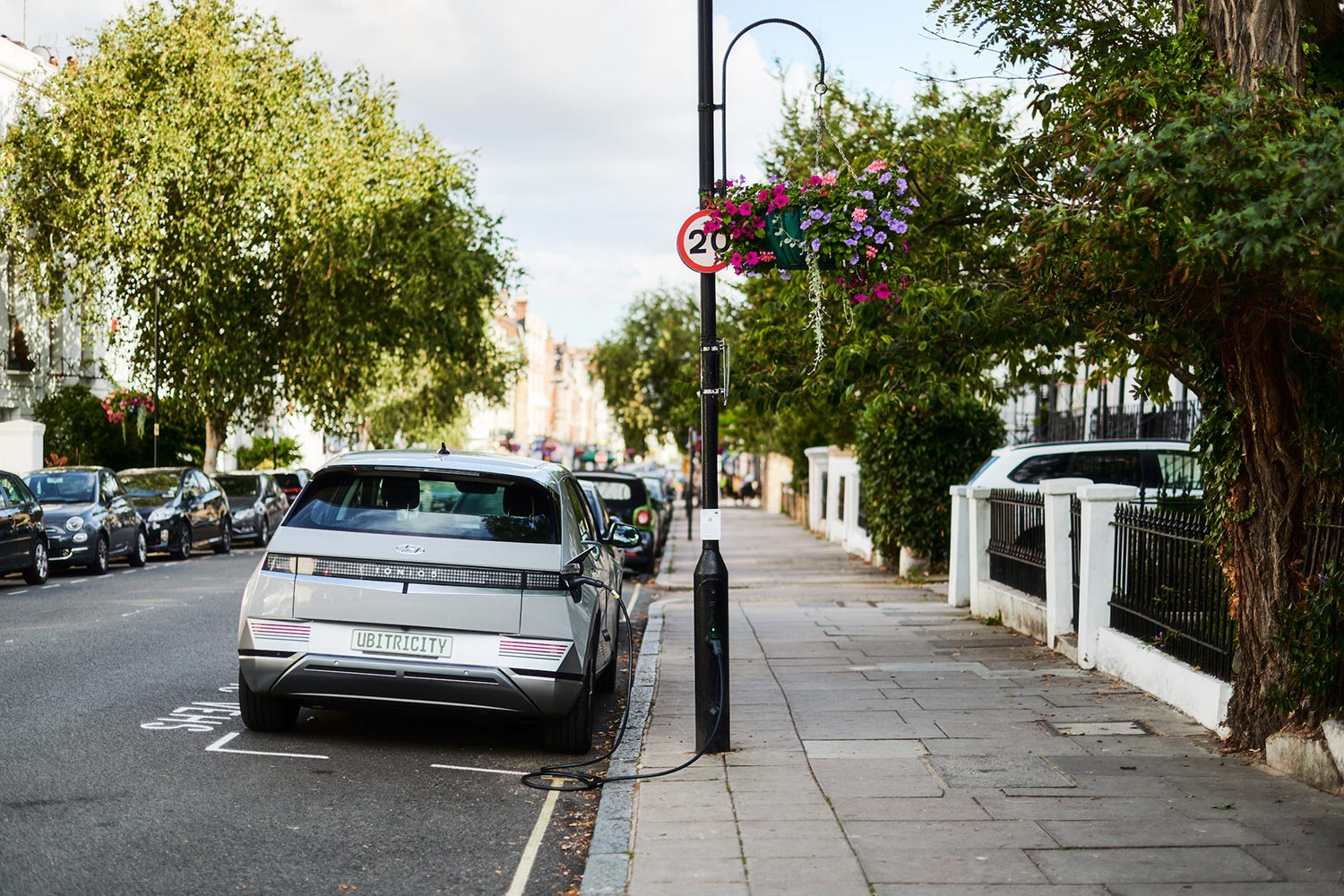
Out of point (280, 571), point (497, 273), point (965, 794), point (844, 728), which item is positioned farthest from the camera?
point (497, 273)

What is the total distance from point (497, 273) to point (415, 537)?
28.4 metres

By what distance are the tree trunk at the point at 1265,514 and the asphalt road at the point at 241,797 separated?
353 cm

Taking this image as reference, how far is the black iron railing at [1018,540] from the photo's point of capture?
14.1 metres

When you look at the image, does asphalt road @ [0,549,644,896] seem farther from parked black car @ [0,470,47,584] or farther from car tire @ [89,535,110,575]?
car tire @ [89,535,110,575]

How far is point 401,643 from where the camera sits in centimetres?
793

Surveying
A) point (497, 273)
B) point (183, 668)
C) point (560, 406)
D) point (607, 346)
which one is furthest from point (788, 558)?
point (560, 406)

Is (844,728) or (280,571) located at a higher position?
(280,571)

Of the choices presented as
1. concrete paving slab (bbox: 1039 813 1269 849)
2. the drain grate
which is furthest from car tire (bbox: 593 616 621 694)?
concrete paving slab (bbox: 1039 813 1269 849)

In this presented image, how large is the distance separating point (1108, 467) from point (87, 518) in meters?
13.6

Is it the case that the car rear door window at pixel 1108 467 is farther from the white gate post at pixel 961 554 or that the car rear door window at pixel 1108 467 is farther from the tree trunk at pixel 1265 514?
the tree trunk at pixel 1265 514

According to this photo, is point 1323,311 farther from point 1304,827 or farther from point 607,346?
point 607,346

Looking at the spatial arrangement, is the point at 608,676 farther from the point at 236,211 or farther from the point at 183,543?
the point at 236,211

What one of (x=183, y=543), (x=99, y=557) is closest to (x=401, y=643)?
(x=99, y=557)

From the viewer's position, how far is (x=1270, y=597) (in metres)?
7.84
